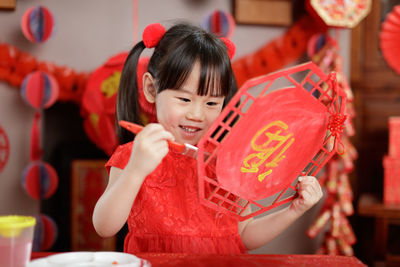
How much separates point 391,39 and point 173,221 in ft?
5.34

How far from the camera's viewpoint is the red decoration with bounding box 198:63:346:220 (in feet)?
2.23

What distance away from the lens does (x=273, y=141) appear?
0.73 meters

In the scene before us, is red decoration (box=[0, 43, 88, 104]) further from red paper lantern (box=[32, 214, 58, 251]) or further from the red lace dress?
the red lace dress

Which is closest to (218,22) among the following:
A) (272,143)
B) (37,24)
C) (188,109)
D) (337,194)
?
(37,24)

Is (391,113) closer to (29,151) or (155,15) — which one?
(155,15)

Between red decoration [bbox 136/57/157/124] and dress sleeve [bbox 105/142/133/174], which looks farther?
red decoration [bbox 136/57/157/124]

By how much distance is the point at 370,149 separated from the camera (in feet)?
7.44

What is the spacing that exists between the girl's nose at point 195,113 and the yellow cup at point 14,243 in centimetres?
42

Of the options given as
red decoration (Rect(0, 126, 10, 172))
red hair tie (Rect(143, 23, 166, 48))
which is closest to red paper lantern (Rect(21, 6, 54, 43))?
red decoration (Rect(0, 126, 10, 172))

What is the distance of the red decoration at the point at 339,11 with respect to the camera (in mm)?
1976

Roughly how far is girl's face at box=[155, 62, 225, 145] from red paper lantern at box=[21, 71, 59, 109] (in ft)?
3.62

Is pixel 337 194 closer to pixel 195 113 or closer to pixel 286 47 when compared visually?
pixel 286 47

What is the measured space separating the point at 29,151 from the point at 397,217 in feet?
5.48

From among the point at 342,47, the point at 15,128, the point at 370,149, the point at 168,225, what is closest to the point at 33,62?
the point at 15,128
